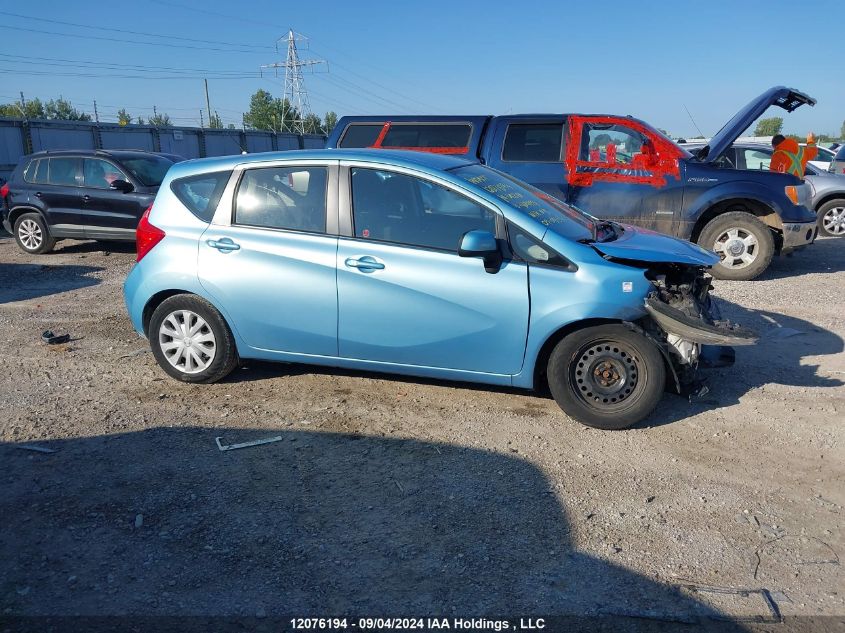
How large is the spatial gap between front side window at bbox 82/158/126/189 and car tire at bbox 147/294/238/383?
7092 mm

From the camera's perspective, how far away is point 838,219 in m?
12.5

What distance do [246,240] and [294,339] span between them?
81 cm

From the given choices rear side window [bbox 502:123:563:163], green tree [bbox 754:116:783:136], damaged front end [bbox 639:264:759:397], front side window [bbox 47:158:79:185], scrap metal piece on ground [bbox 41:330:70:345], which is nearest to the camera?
damaged front end [bbox 639:264:759:397]

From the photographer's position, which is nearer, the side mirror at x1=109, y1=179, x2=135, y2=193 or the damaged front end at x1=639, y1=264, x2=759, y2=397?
the damaged front end at x1=639, y1=264, x2=759, y2=397

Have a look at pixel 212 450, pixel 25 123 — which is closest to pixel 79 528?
pixel 212 450

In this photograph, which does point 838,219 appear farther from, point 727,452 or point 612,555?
point 612,555

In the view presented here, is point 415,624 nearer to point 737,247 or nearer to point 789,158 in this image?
point 737,247

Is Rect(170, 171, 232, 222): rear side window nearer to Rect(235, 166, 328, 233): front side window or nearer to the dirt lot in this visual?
Rect(235, 166, 328, 233): front side window

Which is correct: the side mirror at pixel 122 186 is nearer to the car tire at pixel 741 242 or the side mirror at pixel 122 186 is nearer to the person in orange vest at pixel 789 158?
the car tire at pixel 741 242

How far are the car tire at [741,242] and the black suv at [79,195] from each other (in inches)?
332

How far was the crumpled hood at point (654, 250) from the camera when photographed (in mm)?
4598

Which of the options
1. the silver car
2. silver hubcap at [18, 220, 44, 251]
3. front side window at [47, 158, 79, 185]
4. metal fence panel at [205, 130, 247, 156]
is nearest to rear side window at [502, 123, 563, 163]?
the silver car

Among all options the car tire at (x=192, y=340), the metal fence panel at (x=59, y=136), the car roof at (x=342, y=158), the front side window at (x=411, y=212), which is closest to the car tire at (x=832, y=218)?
the car roof at (x=342, y=158)

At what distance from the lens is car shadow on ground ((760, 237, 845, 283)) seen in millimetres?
9828
